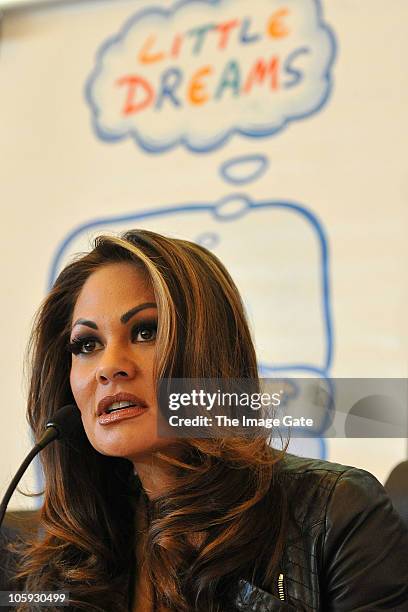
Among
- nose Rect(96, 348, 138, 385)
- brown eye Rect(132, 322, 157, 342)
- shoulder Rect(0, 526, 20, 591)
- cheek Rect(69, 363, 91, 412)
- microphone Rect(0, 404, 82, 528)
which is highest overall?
brown eye Rect(132, 322, 157, 342)

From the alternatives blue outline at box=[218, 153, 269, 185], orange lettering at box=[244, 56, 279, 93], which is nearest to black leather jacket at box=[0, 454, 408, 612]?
blue outline at box=[218, 153, 269, 185]

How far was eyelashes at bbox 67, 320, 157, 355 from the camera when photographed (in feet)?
2.91

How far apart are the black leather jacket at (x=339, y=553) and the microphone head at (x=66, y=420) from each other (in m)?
0.24

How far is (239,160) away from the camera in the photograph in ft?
4.34

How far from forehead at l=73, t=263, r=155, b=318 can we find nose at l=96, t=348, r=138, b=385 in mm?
50

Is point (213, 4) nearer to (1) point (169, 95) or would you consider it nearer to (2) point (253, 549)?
(1) point (169, 95)

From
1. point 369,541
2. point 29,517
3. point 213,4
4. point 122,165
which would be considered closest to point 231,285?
point 369,541

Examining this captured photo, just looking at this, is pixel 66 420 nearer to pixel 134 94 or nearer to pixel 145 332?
pixel 145 332

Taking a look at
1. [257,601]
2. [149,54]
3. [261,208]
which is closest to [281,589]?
[257,601]

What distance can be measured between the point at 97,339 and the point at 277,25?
661 mm

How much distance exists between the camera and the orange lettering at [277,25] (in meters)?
1.32

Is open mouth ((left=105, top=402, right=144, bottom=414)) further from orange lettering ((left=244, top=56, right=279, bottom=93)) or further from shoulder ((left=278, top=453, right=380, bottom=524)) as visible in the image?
A: orange lettering ((left=244, top=56, right=279, bottom=93))

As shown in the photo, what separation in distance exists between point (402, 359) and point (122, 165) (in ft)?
1.83

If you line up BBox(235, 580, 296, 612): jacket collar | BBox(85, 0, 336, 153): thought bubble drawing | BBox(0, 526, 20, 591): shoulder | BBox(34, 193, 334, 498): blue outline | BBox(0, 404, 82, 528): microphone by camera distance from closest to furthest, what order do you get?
BBox(235, 580, 296, 612): jacket collar
BBox(0, 404, 82, 528): microphone
BBox(0, 526, 20, 591): shoulder
BBox(34, 193, 334, 498): blue outline
BBox(85, 0, 336, 153): thought bubble drawing
